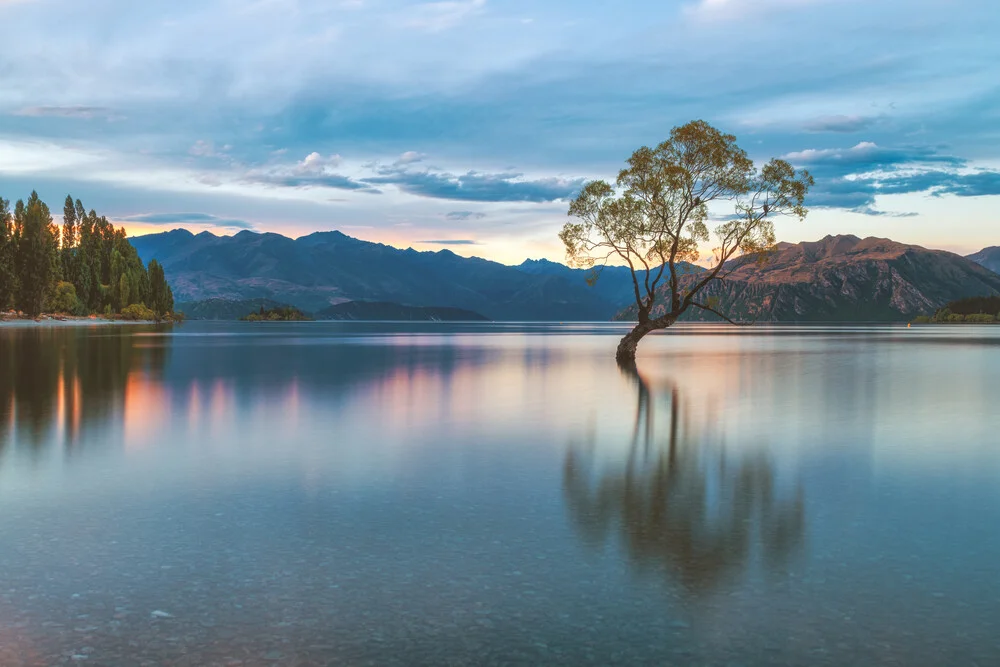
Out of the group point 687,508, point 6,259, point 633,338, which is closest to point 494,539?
point 687,508

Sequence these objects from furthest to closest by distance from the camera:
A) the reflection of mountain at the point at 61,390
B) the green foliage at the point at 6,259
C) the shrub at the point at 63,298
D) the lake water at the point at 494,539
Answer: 1. the shrub at the point at 63,298
2. the green foliage at the point at 6,259
3. the reflection of mountain at the point at 61,390
4. the lake water at the point at 494,539

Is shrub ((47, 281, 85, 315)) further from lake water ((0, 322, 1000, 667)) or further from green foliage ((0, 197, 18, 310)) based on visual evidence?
lake water ((0, 322, 1000, 667))

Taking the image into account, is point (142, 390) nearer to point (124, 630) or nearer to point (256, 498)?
point (256, 498)

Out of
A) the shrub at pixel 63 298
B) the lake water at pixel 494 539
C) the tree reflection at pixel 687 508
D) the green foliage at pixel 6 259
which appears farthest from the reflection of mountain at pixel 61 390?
the shrub at pixel 63 298

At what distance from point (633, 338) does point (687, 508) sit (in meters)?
55.6

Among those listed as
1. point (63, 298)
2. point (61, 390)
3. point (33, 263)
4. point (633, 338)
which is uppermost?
point (33, 263)

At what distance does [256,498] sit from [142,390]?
24.9 meters

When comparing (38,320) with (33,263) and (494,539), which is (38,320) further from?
(494,539)

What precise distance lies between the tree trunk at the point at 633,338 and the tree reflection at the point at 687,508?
42.3 meters

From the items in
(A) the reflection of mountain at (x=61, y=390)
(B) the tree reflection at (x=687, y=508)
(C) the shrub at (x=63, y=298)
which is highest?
(C) the shrub at (x=63, y=298)

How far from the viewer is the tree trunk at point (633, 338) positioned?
210 feet

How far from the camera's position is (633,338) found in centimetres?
6888

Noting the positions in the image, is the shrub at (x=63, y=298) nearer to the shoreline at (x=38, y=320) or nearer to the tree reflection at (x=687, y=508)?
the shoreline at (x=38, y=320)

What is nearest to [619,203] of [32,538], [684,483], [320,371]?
[320,371]
